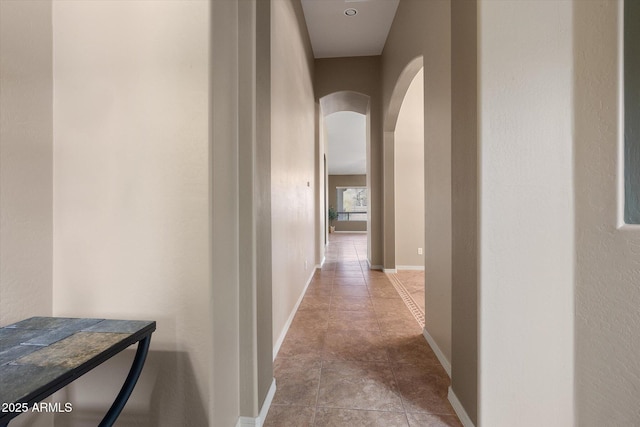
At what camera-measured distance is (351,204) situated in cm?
1412

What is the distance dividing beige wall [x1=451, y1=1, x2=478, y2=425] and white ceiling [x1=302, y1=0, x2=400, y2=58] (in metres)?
2.52

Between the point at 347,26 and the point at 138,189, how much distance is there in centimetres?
406

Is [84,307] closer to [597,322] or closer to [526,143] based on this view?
[526,143]

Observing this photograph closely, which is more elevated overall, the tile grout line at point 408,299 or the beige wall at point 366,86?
the beige wall at point 366,86

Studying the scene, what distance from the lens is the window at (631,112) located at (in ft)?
3.81

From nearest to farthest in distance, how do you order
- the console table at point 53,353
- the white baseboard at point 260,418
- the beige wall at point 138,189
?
the console table at point 53,353 → the beige wall at point 138,189 → the white baseboard at point 260,418

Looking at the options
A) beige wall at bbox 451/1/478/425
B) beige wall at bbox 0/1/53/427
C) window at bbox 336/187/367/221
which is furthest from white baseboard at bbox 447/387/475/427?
window at bbox 336/187/367/221

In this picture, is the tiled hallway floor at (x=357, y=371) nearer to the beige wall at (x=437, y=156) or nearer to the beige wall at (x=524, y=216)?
the beige wall at (x=437, y=156)

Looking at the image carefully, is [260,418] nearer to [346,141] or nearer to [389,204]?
[389,204]

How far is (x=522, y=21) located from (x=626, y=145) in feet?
2.36

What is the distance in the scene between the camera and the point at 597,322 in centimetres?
121

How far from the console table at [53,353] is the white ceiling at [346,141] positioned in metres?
6.44

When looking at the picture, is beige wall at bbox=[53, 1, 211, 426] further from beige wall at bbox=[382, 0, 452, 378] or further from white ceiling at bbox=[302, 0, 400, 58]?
white ceiling at bbox=[302, 0, 400, 58]

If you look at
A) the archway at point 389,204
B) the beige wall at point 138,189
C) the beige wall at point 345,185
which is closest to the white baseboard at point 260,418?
the beige wall at point 138,189
